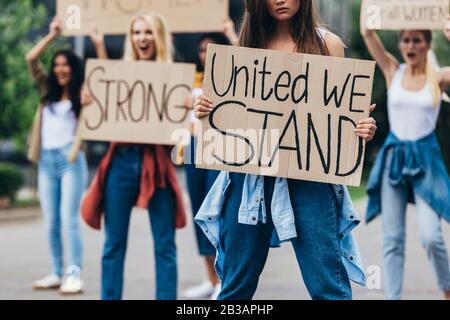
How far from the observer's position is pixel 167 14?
7.41 m

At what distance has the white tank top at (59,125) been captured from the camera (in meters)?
7.18

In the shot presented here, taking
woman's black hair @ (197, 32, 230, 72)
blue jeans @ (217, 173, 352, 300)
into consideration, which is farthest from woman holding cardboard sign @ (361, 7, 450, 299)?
blue jeans @ (217, 173, 352, 300)

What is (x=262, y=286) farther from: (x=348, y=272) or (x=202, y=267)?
(x=348, y=272)

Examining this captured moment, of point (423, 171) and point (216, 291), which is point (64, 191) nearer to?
point (216, 291)

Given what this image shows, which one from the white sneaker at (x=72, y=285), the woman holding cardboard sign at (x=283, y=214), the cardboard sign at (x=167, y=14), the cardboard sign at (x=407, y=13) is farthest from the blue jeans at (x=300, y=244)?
the cardboard sign at (x=167, y=14)

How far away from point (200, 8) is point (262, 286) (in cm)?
213

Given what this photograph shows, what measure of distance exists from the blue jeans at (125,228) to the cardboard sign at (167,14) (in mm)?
1598

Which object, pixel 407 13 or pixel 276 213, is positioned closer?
pixel 276 213

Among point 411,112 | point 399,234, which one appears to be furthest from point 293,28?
point 399,234

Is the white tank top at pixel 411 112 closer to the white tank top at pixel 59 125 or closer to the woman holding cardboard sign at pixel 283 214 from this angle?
the woman holding cardboard sign at pixel 283 214

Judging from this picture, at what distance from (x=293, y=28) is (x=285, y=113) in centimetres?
36

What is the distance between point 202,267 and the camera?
8703mm

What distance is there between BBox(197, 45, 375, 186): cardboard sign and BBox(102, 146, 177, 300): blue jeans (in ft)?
6.16

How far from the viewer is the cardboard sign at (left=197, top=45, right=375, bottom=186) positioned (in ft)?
13.1
